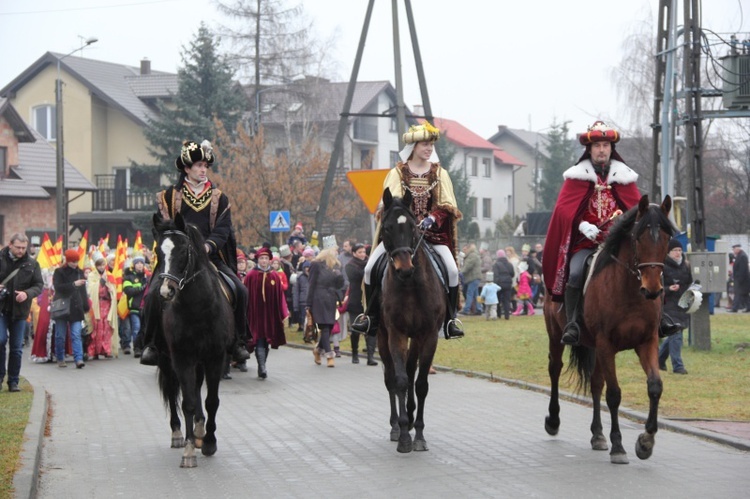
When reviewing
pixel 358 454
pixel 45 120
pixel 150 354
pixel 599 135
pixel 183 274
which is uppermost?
pixel 45 120

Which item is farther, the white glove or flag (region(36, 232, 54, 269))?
flag (region(36, 232, 54, 269))

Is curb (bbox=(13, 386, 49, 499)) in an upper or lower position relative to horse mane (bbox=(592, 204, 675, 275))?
lower

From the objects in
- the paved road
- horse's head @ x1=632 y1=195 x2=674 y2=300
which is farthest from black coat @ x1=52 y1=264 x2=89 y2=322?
horse's head @ x1=632 y1=195 x2=674 y2=300

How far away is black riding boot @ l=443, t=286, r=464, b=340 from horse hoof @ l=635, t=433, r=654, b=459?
229cm

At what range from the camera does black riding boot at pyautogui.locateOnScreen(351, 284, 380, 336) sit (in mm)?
11547

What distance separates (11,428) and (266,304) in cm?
780

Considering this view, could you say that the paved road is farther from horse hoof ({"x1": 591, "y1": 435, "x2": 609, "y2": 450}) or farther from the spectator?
the spectator

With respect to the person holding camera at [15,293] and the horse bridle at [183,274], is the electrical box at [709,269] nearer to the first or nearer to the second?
the person holding camera at [15,293]

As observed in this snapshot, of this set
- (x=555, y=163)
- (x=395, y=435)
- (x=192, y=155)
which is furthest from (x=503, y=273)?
(x=555, y=163)

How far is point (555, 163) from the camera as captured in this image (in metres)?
85.9

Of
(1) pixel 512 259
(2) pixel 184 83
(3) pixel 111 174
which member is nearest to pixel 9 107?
(2) pixel 184 83

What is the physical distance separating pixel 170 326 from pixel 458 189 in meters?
65.3

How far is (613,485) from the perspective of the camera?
8.83 meters

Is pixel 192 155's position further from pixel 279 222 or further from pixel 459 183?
pixel 459 183
